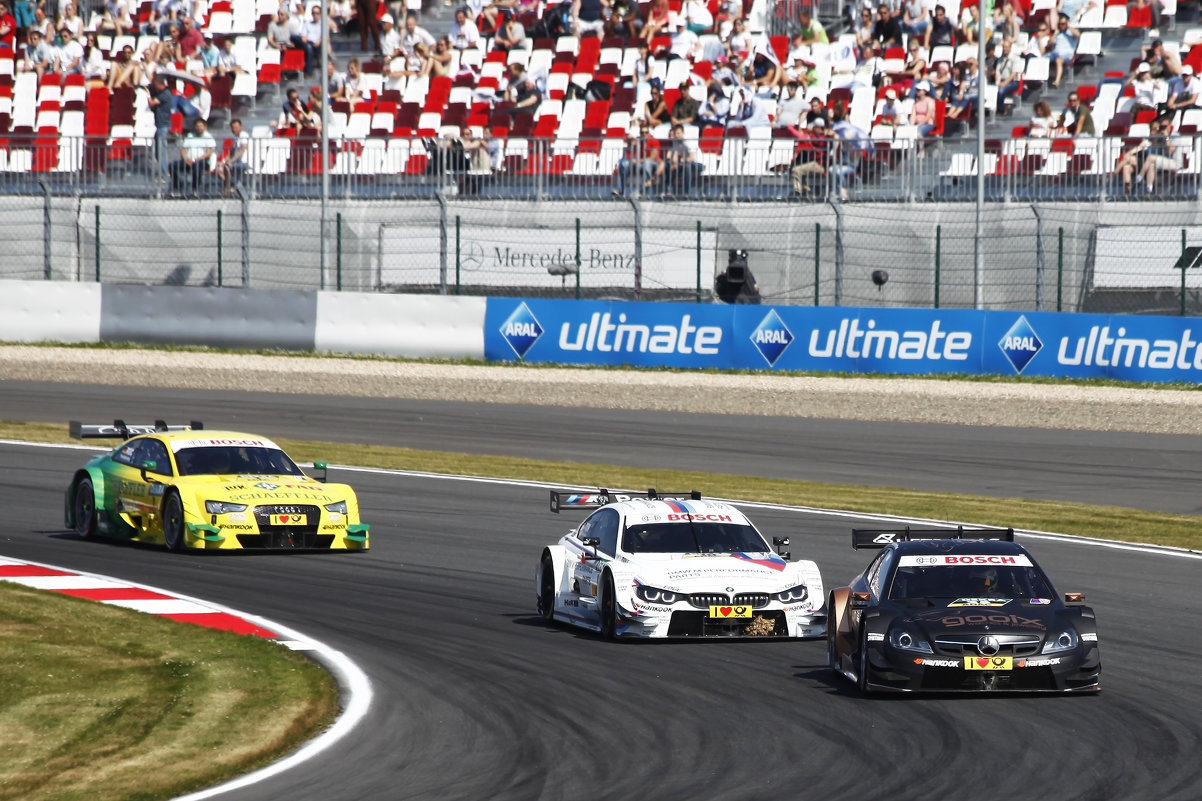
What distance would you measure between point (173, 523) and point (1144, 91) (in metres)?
19.8

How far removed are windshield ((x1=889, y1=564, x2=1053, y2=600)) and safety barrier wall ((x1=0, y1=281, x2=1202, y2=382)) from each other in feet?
55.5

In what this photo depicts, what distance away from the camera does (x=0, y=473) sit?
887 inches

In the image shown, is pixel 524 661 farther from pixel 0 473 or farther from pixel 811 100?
pixel 811 100

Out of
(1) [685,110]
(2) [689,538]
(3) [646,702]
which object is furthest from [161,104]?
(3) [646,702]

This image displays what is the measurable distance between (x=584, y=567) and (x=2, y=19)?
1350 inches

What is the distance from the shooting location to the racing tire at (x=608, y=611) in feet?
42.7

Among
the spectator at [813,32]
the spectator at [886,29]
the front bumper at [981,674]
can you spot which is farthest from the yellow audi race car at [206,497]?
the spectator at [813,32]

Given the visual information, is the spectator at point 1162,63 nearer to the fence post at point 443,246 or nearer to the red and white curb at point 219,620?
the fence post at point 443,246

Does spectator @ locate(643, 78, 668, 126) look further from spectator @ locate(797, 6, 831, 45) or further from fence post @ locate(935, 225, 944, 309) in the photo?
fence post @ locate(935, 225, 944, 309)

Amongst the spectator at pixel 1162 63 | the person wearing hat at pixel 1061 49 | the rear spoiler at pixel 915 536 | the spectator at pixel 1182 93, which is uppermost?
the person wearing hat at pixel 1061 49

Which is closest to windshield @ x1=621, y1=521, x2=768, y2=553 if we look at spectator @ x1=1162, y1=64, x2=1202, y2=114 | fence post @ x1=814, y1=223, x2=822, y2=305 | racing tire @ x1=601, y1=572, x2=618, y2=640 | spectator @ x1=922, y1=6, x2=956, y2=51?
racing tire @ x1=601, y1=572, x2=618, y2=640

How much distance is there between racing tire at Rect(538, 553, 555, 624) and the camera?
45.8ft

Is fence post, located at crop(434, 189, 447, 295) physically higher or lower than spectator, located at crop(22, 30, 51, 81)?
lower

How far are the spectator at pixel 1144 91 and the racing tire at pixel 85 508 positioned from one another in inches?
777
